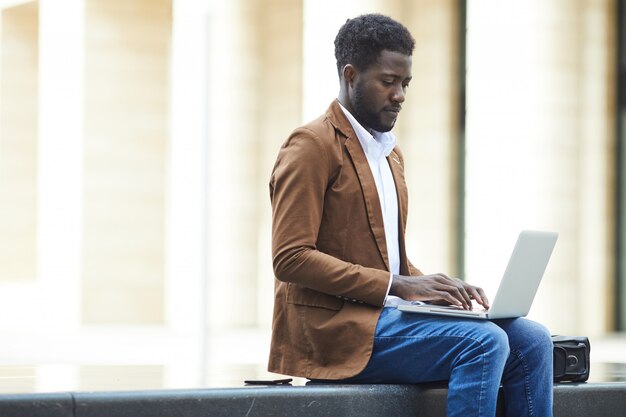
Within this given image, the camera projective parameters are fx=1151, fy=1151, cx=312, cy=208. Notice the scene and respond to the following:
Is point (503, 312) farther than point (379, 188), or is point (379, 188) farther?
A: point (379, 188)

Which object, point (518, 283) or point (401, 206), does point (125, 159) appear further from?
point (518, 283)

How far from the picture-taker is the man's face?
494cm

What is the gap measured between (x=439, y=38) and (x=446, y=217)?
3.24m

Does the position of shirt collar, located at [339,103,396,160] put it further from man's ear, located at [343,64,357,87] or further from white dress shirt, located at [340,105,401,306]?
man's ear, located at [343,64,357,87]

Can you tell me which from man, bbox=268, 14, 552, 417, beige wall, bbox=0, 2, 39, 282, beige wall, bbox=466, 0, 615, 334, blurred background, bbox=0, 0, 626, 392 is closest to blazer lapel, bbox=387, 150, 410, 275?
man, bbox=268, 14, 552, 417

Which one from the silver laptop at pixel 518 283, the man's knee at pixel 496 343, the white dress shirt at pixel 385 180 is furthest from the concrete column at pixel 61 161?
the man's knee at pixel 496 343

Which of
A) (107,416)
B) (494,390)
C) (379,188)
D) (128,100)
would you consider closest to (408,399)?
(494,390)

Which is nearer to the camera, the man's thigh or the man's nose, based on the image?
the man's thigh

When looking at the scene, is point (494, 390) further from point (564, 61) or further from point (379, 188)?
point (564, 61)

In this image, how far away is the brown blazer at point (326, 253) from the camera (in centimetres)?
470

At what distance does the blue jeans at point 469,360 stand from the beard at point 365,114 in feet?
2.64

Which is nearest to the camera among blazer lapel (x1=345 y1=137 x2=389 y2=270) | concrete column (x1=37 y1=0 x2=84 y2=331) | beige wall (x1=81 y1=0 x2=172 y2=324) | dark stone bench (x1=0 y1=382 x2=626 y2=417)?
dark stone bench (x1=0 y1=382 x2=626 y2=417)

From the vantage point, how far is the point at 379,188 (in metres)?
5.04

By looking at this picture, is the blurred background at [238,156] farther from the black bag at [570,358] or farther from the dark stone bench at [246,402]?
the dark stone bench at [246,402]
